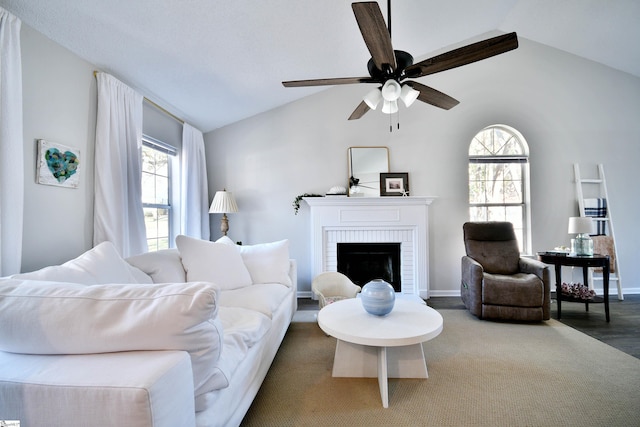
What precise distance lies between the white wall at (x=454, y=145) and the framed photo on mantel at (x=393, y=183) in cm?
10

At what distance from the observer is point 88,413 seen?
74 cm

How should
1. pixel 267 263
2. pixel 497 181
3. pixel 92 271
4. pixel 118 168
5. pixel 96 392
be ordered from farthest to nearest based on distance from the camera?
1. pixel 497 181
2. pixel 267 263
3. pixel 118 168
4. pixel 92 271
5. pixel 96 392

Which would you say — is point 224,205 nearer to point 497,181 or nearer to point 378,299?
point 378,299

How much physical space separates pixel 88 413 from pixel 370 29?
6.10 ft

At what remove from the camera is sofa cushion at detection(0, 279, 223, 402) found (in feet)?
2.84

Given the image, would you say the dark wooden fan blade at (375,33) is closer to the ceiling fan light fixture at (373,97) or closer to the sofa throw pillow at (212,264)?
the ceiling fan light fixture at (373,97)

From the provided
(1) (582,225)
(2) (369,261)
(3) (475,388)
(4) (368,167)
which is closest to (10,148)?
(3) (475,388)

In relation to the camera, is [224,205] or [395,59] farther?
[224,205]

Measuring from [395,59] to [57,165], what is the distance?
2.40 m

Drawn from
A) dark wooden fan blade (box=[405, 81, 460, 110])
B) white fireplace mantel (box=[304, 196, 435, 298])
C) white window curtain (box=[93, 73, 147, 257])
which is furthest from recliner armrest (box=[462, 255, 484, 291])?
white window curtain (box=[93, 73, 147, 257])

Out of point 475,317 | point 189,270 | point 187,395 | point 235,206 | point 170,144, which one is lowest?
point 475,317

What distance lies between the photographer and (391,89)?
73.5 inches

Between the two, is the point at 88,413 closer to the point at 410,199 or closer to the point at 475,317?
the point at 475,317

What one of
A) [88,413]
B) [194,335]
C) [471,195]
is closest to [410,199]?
[471,195]
